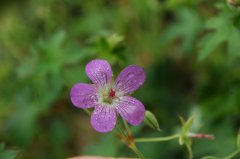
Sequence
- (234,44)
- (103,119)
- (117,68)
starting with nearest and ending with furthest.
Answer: (103,119) < (234,44) < (117,68)

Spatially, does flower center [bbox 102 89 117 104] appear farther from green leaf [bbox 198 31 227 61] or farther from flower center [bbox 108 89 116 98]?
green leaf [bbox 198 31 227 61]

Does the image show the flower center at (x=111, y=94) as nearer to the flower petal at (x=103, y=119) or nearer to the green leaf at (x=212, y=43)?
the flower petal at (x=103, y=119)

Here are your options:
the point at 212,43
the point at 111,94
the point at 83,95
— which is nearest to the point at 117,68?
the point at 212,43

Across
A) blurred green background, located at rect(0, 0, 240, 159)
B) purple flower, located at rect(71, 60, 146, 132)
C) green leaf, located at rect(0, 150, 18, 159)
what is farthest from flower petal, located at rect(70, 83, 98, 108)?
blurred green background, located at rect(0, 0, 240, 159)

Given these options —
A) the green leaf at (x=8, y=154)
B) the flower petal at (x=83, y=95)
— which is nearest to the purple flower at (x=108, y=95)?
the flower petal at (x=83, y=95)

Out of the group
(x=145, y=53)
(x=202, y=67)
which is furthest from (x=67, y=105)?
(x=202, y=67)

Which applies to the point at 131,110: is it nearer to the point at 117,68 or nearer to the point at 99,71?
the point at 99,71

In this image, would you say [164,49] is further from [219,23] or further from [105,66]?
[105,66]
